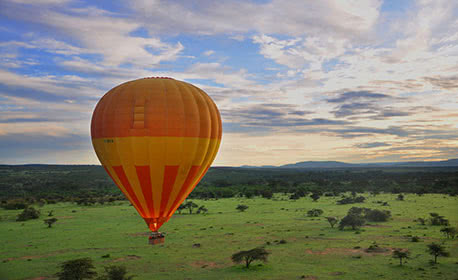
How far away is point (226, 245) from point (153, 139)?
2404 centimetres

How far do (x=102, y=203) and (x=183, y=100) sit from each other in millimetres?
67442

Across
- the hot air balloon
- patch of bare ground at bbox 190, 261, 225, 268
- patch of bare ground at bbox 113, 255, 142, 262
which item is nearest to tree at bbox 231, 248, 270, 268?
patch of bare ground at bbox 190, 261, 225, 268

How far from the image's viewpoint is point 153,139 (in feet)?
74.3

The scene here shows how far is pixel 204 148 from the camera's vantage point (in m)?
24.9

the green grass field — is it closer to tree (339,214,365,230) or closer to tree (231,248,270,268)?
tree (231,248,270,268)

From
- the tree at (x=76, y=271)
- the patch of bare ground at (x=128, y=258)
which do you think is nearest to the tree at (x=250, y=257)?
the patch of bare ground at (x=128, y=258)

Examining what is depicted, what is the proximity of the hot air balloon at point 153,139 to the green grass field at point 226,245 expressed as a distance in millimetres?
11570

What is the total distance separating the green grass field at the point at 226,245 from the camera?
32.9 meters

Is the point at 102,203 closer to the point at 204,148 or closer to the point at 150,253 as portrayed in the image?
the point at 150,253

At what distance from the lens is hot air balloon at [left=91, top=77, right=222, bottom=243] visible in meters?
22.7

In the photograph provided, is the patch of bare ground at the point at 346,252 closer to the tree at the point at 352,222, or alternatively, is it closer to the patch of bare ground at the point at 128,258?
the tree at the point at 352,222

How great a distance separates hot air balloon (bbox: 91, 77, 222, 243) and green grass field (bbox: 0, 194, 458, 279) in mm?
11570

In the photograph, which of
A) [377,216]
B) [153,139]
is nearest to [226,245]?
[153,139]

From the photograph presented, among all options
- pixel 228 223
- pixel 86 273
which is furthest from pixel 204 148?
pixel 228 223
